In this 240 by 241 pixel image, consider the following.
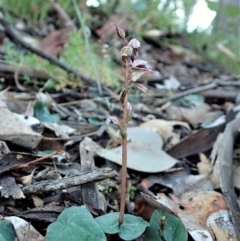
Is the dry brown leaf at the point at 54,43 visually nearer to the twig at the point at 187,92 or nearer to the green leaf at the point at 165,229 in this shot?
the twig at the point at 187,92

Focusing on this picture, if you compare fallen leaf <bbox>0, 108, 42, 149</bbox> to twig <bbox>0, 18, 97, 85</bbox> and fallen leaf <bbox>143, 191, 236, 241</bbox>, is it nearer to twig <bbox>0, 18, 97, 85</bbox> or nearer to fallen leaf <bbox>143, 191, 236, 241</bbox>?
fallen leaf <bbox>143, 191, 236, 241</bbox>

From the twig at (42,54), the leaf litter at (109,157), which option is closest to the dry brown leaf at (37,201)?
the leaf litter at (109,157)

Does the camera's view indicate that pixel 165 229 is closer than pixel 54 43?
Yes

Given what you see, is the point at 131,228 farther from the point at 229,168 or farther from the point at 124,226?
the point at 229,168

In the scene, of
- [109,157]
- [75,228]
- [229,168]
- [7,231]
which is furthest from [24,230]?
[229,168]

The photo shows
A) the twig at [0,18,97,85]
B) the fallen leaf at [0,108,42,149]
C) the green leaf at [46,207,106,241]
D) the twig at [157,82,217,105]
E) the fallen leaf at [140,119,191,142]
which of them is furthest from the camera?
the twig at [157,82,217,105]

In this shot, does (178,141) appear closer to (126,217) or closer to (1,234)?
(126,217)

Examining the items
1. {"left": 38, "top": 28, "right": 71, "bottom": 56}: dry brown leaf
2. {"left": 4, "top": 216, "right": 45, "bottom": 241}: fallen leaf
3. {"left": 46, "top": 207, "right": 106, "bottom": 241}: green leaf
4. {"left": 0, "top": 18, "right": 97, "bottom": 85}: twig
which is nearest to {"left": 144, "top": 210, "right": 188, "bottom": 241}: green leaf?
{"left": 46, "top": 207, "right": 106, "bottom": 241}: green leaf

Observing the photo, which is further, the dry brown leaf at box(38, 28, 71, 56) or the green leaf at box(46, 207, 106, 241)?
the dry brown leaf at box(38, 28, 71, 56)
